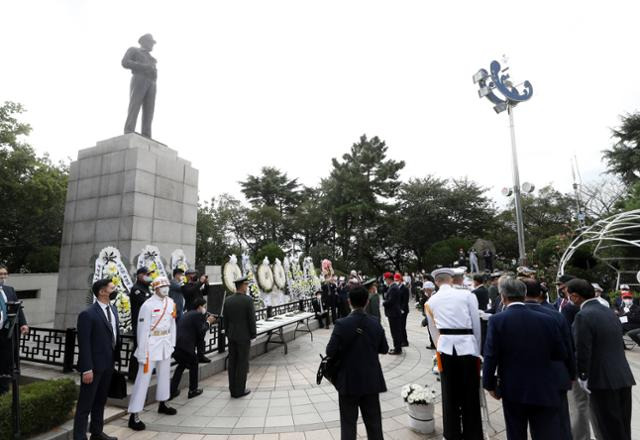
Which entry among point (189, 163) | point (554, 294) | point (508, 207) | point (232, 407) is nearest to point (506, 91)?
point (554, 294)

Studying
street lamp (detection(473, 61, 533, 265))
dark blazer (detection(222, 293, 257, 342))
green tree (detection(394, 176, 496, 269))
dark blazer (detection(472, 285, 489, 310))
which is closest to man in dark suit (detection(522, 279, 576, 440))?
dark blazer (detection(222, 293, 257, 342))

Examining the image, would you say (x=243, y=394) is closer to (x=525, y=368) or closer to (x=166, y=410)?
(x=166, y=410)

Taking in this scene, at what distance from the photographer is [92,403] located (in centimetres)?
378

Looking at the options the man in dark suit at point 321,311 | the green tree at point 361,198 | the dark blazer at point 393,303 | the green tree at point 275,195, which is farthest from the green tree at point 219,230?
the dark blazer at point 393,303

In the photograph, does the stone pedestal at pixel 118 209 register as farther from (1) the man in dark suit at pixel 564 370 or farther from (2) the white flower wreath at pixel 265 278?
(1) the man in dark suit at pixel 564 370

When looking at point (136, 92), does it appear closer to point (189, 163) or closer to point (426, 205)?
point (189, 163)

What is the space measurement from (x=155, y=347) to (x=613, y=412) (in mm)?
5230

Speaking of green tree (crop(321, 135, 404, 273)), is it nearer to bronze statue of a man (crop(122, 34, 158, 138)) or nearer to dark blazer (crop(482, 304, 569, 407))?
bronze statue of a man (crop(122, 34, 158, 138))

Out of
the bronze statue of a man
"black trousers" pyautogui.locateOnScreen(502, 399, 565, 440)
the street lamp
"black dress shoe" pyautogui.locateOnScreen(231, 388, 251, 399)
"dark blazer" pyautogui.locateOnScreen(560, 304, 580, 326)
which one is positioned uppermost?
the street lamp

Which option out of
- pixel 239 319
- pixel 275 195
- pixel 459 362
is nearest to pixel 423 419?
pixel 459 362

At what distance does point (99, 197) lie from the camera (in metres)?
8.86

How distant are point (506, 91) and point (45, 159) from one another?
79.9 feet

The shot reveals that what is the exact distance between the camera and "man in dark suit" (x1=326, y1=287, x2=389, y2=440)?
317 centimetres

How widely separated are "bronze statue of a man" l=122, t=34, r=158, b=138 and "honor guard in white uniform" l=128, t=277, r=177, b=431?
6.71m
